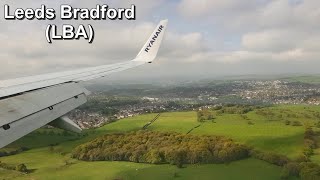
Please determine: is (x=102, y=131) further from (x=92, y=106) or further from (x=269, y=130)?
(x=92, y=106)

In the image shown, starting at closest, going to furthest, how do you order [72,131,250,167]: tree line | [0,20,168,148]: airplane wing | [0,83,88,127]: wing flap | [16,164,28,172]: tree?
[0,20,168,148]: airplane wing, [0,83,88,127]: wing flap, [16,164,28,172]: tree, [72,131,250,167]: tree line

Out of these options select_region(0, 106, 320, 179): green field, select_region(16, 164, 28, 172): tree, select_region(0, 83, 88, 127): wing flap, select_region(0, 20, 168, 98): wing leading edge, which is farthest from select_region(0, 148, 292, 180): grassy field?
select_region(0, 83, 88, 127): wing flap

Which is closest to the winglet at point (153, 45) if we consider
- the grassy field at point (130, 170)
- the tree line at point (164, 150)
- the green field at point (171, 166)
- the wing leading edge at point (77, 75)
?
the wing leading edge at point (77, 75)

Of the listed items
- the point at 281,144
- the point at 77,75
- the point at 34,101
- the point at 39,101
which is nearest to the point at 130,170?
the point at 281,144

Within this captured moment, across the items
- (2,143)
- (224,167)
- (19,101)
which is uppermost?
(19,101)

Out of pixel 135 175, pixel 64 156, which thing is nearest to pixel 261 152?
pixel 135 175

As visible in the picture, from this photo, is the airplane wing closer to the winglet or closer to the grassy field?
the winglet
